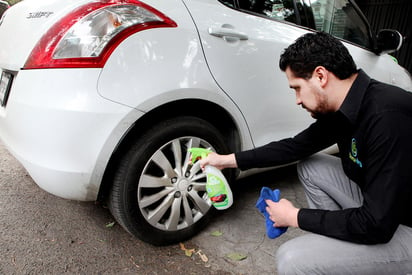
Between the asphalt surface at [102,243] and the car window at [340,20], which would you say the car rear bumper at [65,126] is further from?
the car window at [340,20]

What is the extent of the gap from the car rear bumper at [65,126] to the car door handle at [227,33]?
604mm

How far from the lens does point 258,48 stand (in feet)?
6.13

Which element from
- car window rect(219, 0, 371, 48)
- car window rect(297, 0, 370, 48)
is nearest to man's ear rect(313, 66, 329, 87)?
car window rect(219, 0, 371, 48)

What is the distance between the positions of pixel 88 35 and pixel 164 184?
83cm

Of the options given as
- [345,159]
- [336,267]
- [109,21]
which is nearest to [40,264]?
[109,21]

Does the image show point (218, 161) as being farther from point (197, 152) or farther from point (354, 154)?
point (354, 154)

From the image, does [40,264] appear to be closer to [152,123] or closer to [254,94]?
[152,123]

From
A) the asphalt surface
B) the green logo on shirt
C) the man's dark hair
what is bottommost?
the asphalt surface

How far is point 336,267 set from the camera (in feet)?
3.77

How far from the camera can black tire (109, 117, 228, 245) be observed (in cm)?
161

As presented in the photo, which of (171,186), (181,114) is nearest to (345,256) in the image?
(171,186)

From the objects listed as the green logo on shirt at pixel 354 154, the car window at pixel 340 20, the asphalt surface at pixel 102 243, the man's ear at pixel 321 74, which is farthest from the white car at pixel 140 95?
the green logo on shirt at pixel 354 154

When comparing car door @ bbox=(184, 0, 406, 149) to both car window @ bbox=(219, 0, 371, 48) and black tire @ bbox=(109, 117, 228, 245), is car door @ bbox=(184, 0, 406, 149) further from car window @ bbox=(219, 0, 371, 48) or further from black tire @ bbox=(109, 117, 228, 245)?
black tire @ bbox=(109, 117, 228, 245)

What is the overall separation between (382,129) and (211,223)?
1.36 m
